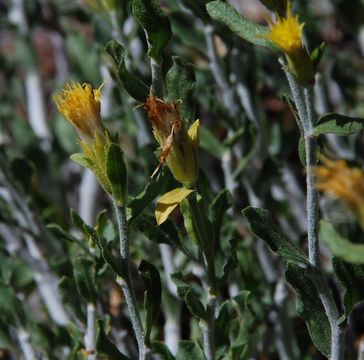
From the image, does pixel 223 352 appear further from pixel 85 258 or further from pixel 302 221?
pixel 302 221

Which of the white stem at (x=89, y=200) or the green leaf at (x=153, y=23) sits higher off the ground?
the green leaf at (x=153, y=23)

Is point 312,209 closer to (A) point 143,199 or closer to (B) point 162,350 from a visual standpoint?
(A) point 143,199

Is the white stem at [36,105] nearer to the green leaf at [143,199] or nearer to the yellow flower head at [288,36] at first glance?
the green leaf at [143,199]

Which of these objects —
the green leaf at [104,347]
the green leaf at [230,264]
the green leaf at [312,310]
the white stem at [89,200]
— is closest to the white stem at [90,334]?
the green leaf at [104,347]

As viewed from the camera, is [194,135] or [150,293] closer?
[194,135]

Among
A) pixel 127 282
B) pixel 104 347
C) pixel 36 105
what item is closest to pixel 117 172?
pixel 127 282
